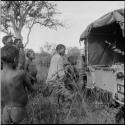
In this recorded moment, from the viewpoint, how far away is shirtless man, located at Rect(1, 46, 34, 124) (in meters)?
4.14

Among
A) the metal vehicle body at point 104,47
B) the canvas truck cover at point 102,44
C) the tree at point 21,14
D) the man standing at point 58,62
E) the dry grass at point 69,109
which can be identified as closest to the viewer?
the dry grass at point 69,109

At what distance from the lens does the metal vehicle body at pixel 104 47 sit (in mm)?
6965

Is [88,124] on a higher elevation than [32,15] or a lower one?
lower

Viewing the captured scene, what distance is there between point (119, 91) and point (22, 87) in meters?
1.81

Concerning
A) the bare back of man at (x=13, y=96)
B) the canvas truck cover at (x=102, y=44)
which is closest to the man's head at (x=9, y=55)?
the bare back of man at (x=13, y=96)

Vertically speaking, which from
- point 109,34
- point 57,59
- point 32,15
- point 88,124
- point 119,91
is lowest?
point 88,124

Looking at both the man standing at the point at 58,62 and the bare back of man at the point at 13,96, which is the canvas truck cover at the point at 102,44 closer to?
the man standing at the point at 58,62

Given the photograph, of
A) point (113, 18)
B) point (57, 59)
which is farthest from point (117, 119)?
point (113, 18)

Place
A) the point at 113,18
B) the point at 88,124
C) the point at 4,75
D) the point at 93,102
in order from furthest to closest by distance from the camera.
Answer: the point at 113,18 → the point at 93,102 → the point at 88,124 → the point at 4,75

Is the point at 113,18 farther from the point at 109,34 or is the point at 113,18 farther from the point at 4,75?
the point at 4,75

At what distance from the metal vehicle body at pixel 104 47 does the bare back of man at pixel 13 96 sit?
2.39 metres

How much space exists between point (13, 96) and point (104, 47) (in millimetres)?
5454

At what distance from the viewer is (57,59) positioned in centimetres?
681

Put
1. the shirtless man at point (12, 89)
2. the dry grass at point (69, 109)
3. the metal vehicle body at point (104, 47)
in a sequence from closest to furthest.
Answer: the shirtless man at point (12, 89), the dry grass at point (69, 109), the metal vehicle body at point (104, 47)
